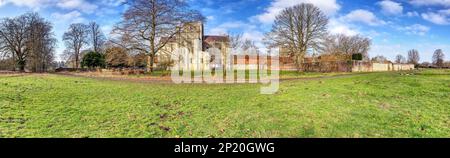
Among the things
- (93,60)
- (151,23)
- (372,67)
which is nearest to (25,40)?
(93,60)

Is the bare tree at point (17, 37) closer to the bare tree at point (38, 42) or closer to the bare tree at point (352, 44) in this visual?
the bare tree at point (38, 42)

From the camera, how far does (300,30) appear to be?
Result: 43500 millimetres

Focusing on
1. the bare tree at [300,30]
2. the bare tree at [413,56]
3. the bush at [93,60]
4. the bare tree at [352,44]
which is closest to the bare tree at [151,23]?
the bare tree at [300,30]

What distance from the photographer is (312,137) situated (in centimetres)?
603

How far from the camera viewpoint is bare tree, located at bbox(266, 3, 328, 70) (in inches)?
1688

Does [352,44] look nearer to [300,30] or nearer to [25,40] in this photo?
[300,30]

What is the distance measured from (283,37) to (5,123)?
40268mm

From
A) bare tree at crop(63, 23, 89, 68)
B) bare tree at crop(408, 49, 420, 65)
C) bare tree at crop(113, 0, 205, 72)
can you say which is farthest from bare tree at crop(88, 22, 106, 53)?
bare tree at crop(408, 49, 420, 65)

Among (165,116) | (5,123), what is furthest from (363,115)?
Result: (5,123)

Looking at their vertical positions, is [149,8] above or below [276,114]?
above

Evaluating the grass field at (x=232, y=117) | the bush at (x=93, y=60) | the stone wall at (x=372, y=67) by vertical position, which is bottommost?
the grass field at (x=232, y=117)

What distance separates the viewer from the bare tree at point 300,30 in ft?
141
